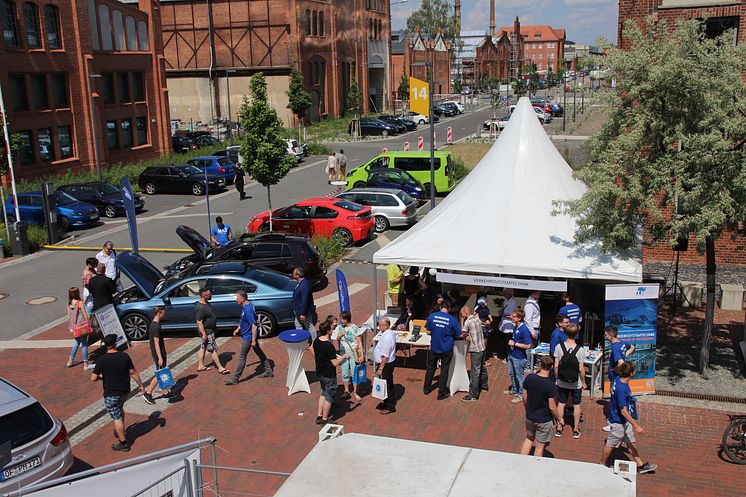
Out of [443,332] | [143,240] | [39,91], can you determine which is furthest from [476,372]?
[39,91]

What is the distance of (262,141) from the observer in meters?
23.5

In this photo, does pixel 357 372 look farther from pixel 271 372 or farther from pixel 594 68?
pixel 594 68

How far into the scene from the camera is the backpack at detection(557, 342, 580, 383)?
33.6 feet

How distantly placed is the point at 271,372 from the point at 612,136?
719cm

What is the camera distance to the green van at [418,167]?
29.3m

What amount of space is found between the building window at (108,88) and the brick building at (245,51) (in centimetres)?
1730

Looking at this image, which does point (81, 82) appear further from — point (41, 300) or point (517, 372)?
point (517, 372)

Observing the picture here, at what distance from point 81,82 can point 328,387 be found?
3118 centimetres

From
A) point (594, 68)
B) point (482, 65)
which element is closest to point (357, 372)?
point (594, 68)

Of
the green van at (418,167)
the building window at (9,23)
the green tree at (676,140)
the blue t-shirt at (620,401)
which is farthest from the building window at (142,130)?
the blue t-shirt at (620,401)

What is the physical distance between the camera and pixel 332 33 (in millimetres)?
64812

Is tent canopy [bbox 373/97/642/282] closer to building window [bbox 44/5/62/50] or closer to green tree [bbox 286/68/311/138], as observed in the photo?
building window [bbox 44/5/62/50]

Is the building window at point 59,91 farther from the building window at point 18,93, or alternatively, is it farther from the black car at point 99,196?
the black car at point 99,196

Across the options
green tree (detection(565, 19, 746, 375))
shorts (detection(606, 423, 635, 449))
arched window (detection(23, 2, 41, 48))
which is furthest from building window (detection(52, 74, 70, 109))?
shorts (detection(606, 423, 635, 449))
